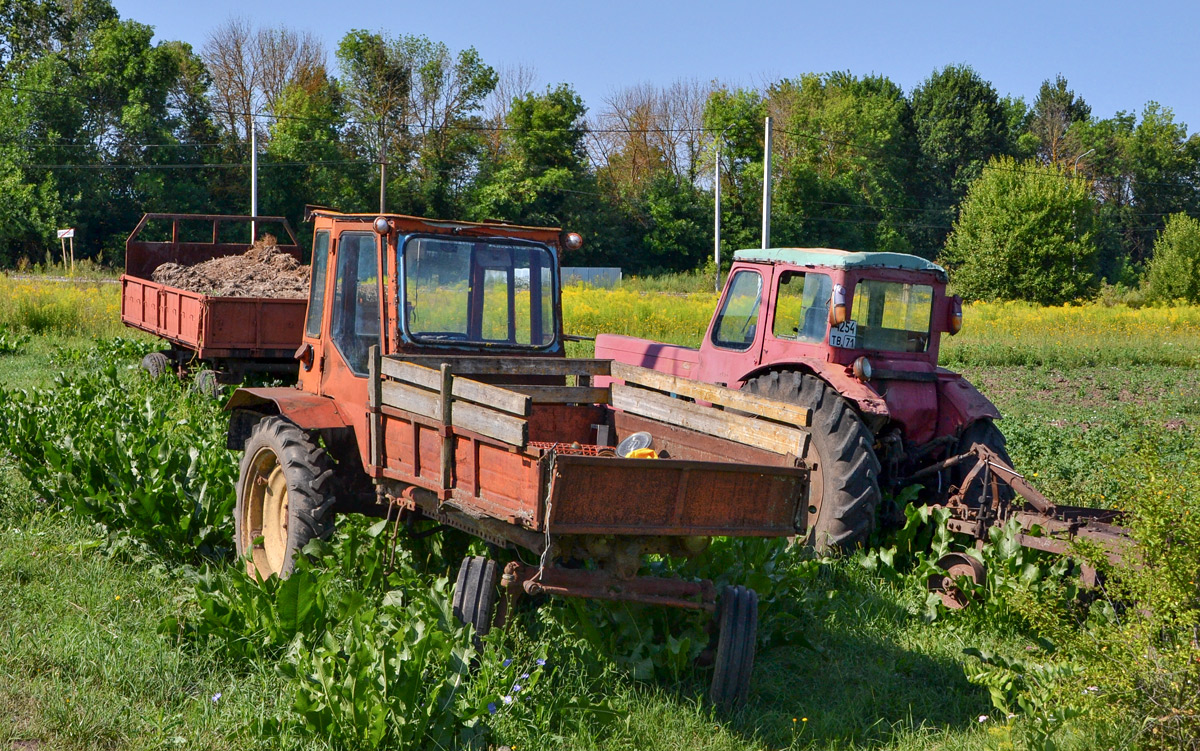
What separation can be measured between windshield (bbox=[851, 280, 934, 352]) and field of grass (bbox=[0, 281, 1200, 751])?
6.33 ft

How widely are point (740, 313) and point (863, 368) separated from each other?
139cm

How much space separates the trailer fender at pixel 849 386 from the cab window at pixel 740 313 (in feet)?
1.93

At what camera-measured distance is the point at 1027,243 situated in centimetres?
4231

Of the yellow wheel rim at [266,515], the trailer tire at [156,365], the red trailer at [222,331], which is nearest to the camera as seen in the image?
the yellow wheel rim at [266,515]

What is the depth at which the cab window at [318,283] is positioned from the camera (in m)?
6.84

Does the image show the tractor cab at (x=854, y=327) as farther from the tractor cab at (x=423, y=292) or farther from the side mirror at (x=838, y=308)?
the tractor cab at (x=423, y=292)

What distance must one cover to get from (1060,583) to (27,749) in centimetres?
559

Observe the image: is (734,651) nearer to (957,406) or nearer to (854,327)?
(854,327)

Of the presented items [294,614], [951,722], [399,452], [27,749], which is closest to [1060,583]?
[951,722]

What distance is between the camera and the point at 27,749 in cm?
430

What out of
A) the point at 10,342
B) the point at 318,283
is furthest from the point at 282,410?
the point at 10,342

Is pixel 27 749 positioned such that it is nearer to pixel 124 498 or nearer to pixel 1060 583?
pixel 124 498

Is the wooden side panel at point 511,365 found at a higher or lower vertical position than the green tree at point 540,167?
lower

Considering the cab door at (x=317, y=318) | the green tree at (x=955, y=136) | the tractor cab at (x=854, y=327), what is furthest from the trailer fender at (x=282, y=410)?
the green tree at (x=955, y=136)
